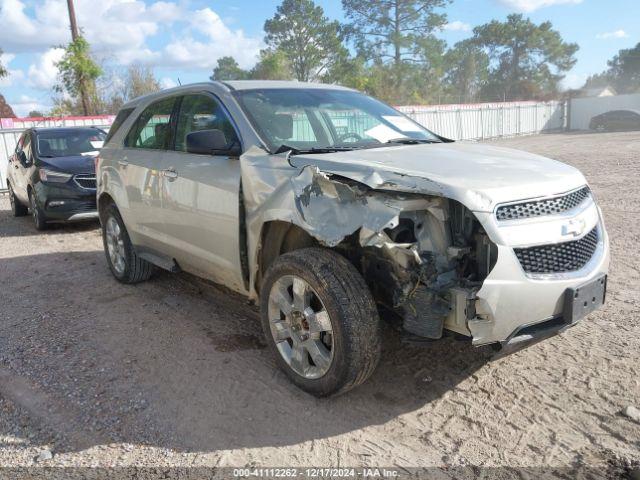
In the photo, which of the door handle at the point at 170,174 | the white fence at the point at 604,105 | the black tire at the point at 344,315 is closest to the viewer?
the black tire at the point at 344,315

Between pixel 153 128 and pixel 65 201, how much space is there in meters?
4.51

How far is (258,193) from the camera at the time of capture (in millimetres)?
3533

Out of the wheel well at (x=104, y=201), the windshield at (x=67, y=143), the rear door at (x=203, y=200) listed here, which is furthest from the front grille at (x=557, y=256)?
the windshield at (x=67, y=143)

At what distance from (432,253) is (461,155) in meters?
0.94

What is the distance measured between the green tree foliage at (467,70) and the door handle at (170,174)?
6312 cm

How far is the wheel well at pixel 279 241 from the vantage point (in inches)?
139

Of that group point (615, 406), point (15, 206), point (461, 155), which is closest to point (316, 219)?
point (461, 155)

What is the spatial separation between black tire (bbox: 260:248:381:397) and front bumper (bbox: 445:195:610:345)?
448 millimetres

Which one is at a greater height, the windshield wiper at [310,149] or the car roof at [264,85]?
the car roof at [264,85]

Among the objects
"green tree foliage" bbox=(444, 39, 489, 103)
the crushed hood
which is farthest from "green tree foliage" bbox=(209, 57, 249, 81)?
the crushed hood

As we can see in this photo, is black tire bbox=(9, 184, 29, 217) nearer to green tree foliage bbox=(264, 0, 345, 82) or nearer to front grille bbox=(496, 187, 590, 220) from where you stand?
front grille bbox=(496, 187, 590, 220)

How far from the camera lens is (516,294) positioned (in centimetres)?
275

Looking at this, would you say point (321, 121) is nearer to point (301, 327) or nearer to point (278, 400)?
point (301, 327)

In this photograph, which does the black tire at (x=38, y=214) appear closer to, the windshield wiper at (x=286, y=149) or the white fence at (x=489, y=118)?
the windshield wiper at (x=286, y=149)
